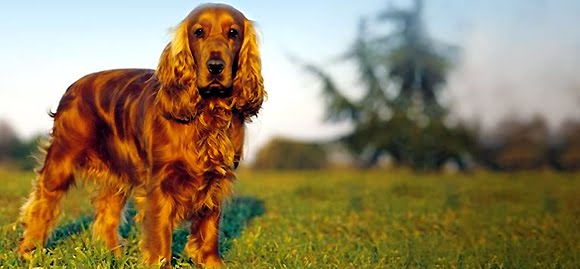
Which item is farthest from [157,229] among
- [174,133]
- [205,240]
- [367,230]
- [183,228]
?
[367,230]

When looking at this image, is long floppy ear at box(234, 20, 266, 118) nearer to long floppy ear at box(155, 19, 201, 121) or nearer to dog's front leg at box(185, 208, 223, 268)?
long floppy ear at box(155, 19, 201, 121)

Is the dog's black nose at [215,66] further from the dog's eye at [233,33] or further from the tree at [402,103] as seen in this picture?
the tree at [402,103]

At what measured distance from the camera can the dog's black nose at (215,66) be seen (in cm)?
416

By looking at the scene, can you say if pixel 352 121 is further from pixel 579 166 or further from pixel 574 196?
pixel 574 196

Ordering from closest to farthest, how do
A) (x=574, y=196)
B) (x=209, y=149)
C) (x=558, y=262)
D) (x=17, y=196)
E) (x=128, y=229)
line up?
(x=209, y=149) → (x=558, y=262) → (x=128, y=229) → (x=17, y=196) → (x=574, y=196)

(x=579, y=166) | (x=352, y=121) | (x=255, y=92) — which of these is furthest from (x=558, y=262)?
(x=352, y=121)

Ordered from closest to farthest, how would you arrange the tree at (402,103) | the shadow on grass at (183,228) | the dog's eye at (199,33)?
1. the dog's eye at (199,33)
2. the shadow on grass at (183,228)
3. the tree at (402,103)

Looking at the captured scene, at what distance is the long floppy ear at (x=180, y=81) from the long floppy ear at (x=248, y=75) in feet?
0.94

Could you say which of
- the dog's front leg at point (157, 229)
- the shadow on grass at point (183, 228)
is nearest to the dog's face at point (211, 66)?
the dog's front leg at point (157, 229)

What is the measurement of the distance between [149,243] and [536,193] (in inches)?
401

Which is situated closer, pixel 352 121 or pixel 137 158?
pixel 137 158

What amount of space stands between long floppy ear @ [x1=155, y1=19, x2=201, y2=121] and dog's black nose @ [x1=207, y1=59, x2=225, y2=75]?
22 centimetres

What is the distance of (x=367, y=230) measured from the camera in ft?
25.1

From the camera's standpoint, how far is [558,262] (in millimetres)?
6090
